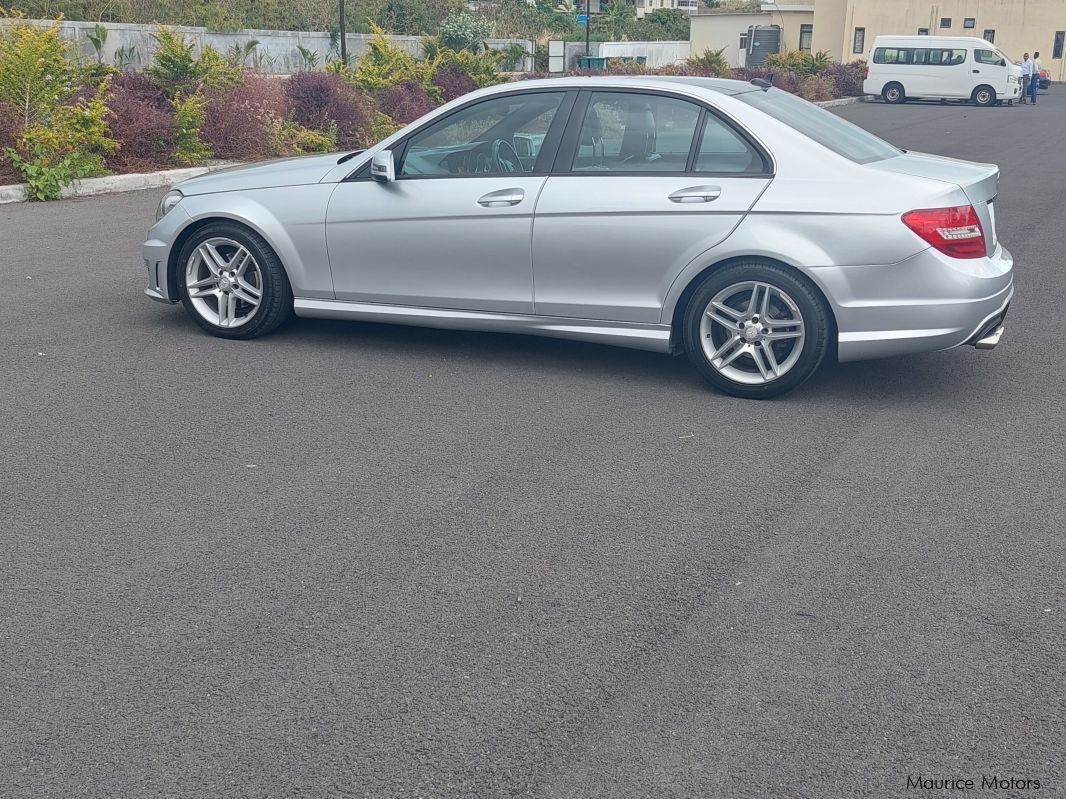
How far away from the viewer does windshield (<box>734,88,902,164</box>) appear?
6348mm

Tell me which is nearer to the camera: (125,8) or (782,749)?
(782,749)

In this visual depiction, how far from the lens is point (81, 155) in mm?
14570

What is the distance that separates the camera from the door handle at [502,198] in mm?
6555

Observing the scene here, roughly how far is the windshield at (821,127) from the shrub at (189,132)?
35.5 feet

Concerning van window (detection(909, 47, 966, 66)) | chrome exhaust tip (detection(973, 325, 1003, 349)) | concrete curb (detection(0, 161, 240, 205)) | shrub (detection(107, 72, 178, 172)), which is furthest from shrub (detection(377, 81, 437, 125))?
van window (detection(909, 47, 966, 66))

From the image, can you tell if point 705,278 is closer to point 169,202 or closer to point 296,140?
point 169,202

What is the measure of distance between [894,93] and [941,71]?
5.78ft

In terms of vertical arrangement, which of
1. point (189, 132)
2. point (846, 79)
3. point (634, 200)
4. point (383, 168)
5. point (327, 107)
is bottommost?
point (846, 79)

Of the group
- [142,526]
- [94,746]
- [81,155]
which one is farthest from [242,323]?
[81,155]

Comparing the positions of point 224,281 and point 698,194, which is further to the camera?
point 224,281

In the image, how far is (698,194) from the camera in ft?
20.3

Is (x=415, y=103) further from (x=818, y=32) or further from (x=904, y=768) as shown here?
(x=818, y=32)

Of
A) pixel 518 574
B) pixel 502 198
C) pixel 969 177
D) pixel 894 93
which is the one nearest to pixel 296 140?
pixel 502 198

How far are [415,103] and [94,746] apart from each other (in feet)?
60.8
